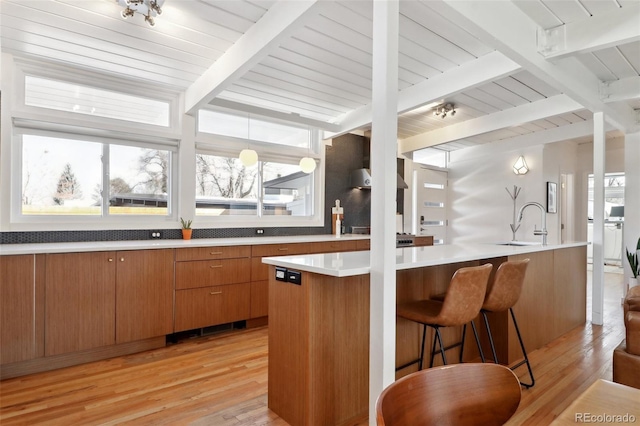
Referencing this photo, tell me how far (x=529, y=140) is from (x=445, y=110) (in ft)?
8.88

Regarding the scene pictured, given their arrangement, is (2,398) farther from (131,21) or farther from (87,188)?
(131,21)

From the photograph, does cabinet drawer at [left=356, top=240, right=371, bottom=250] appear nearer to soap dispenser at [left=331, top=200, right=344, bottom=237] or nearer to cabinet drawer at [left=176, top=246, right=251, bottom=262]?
soap dispenser at [left=331, top=200, right=344, bottom=237]

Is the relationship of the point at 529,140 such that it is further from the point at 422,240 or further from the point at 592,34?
the point at 592,34

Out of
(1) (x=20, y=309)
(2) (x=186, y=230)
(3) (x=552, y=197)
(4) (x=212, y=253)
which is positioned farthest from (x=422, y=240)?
(1) (x=20, y=309)

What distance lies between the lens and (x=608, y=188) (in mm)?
7812

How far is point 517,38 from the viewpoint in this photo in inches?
101

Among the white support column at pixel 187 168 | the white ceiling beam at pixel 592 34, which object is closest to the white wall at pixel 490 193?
the white ceiling beam at pixel 592 34

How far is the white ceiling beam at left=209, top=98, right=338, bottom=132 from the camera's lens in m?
3.92

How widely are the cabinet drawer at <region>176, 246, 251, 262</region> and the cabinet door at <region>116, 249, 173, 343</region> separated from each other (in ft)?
0.35

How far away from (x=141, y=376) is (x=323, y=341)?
5.18 ft

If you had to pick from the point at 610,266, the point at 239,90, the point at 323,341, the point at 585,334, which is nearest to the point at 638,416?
the point at 323,341

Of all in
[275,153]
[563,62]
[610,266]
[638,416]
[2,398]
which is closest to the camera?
[638,416]

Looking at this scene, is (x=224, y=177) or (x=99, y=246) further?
(x=224, y=177)

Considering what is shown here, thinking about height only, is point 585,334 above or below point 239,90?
below
